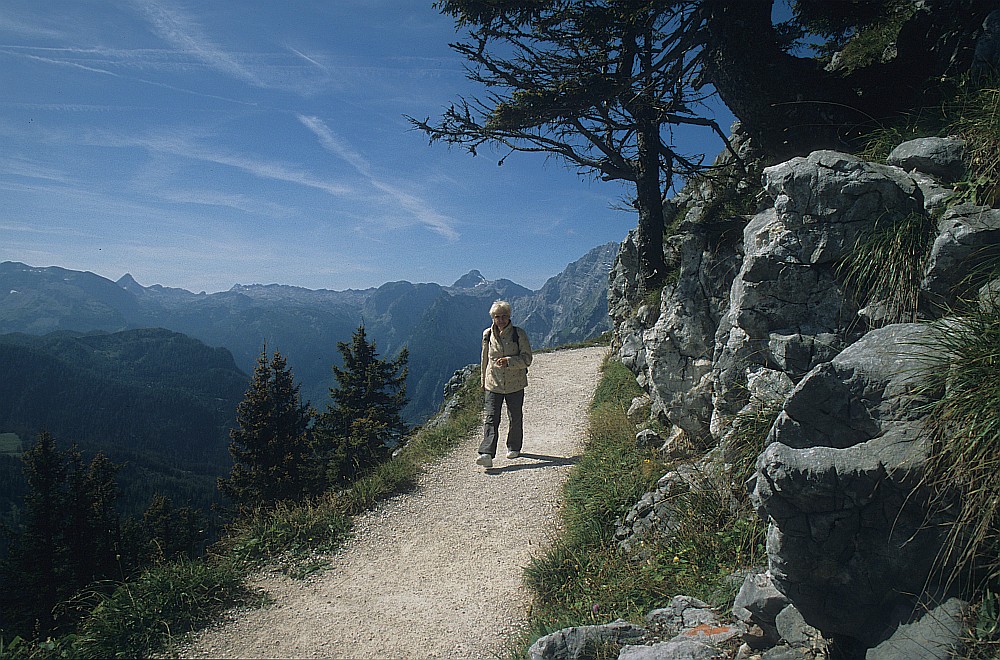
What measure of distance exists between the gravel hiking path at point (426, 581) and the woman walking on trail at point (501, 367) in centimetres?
97

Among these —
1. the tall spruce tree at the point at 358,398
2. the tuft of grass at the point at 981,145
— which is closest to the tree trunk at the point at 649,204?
the tuft of grass at the point at 981,145

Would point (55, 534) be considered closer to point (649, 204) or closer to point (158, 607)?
point (158, 607)

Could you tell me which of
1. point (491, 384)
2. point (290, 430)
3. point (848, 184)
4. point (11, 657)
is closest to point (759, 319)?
point (848, 184)

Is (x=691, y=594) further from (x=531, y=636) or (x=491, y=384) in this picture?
(x=491, y=384)

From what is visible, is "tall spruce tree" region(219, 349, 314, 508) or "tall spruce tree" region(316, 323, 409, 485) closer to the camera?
"tall spruce tree" region(219, 349, 314, 508)

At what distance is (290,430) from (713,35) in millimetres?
21777

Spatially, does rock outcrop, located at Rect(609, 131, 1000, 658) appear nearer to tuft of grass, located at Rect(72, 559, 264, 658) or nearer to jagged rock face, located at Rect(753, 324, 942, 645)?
jagged rock face, located at Rect(753, 324, 942, 645)

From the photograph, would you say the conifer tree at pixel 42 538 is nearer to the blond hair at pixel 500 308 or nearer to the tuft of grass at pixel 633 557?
the blond hair at pixel 500 308

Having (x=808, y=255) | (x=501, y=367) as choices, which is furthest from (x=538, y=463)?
(x=808, y=255)

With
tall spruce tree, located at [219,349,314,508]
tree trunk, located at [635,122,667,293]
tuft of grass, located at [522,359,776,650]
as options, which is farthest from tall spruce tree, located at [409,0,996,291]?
tall spruce tree, located at [219,349,314,508]

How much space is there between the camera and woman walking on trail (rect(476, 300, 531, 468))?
32.0 ft

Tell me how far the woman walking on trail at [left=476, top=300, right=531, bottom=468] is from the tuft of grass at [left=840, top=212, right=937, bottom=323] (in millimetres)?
5740

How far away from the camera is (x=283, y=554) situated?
731 centimetres

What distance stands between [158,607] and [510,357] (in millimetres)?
6176
